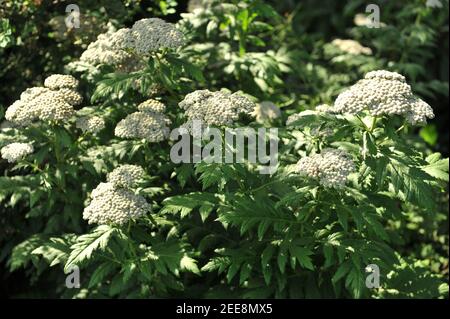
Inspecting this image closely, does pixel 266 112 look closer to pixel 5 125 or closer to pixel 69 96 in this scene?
pixel 69 96

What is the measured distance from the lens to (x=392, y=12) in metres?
8.98

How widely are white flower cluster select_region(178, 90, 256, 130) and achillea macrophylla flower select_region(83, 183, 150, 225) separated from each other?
523 millimetres

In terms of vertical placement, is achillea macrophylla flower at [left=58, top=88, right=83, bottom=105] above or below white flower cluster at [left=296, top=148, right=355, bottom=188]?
above

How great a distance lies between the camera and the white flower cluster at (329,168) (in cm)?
414

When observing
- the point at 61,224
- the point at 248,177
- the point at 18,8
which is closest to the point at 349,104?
the point at 248,177

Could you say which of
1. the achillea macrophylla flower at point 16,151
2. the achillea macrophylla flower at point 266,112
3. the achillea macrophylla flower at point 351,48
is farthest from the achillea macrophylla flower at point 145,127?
the achillea macrophylla flower at point 351,48

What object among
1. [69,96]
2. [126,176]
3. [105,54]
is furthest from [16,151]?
[105,54]

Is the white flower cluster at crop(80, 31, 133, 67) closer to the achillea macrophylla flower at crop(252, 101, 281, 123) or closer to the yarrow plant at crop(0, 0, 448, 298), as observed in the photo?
the yarrow plant at crop(0, 0, 448, 298)

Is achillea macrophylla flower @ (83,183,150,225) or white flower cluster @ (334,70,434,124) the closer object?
white flower cluster @ (334,70,434,124)

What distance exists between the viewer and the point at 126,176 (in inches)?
177

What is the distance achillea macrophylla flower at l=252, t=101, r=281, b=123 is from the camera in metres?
5.49

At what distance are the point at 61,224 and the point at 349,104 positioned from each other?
7.60 ft

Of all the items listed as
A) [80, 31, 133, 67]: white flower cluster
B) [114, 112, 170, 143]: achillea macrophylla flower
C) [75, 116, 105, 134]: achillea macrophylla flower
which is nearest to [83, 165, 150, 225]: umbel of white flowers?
[114, 112, 170, 143]: achillea macrophylla flower

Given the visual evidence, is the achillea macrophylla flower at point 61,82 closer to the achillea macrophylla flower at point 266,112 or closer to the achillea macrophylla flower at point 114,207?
the achillea macrophylla flower at point 114,207
